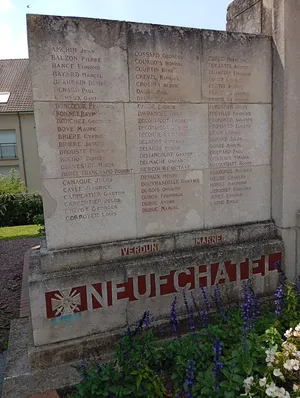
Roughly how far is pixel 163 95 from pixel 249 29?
1.65m

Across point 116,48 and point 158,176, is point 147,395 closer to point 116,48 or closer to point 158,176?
point 158,176

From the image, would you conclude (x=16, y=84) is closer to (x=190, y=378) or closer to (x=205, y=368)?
(x=205, y=368)

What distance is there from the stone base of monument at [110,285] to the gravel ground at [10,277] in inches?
37.9

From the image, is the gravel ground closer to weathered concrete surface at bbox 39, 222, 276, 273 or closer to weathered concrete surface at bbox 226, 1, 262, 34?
weathered concrete surface at bbox 39, 222, 276, 273

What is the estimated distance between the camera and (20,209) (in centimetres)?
1448

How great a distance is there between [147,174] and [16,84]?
81.0 feet

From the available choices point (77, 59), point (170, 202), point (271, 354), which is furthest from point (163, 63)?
point (271, 354)

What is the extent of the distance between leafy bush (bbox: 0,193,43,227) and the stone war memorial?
11471mm

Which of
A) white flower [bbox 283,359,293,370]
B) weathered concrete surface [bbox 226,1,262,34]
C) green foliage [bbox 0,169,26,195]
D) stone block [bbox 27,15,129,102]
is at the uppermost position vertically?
weathered concrete surface [bbox 226,1,262,34]

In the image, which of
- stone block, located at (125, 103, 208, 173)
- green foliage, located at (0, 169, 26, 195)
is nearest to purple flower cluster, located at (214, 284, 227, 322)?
stone block, located at (125, 103, 208, 173)

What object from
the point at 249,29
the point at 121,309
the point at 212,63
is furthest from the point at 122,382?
the point at 249,29

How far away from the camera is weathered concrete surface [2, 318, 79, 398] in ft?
8.87

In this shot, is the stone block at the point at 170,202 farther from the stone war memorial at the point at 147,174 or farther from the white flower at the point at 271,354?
the white flower at the point at 271,354

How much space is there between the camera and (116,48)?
122 inches
